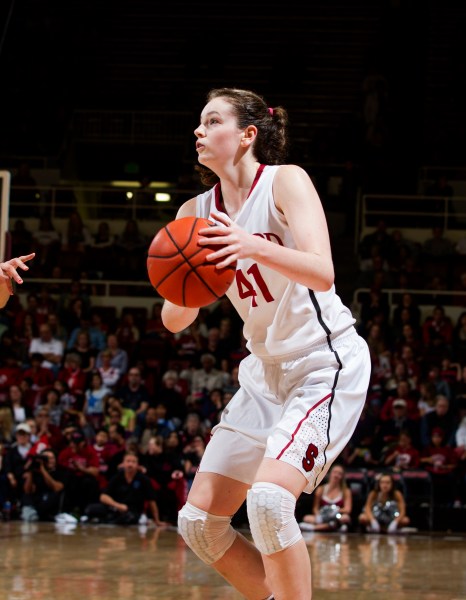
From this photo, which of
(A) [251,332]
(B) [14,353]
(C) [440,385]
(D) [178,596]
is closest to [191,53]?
(B) [14,353]

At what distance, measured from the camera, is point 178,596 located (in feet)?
21.6

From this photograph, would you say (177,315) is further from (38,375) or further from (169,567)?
(38,375)

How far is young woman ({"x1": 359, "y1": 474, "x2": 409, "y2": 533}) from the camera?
11828 millimetres

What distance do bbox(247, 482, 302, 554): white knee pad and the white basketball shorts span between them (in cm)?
14

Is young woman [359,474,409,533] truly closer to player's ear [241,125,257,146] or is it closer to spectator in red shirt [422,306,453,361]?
spectator in red shirt [422,306,453,361]

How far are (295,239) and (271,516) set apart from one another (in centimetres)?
104

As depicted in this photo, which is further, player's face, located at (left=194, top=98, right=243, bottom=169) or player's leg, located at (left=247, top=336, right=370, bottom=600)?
player's face, located at (left=194, top=98, right=243, bottom=169)

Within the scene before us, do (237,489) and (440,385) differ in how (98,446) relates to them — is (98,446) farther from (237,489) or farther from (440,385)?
(237,489)

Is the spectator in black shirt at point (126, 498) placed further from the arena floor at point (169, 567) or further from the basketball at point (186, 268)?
the basketball at point (186, 268)

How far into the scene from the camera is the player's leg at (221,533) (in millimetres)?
4332

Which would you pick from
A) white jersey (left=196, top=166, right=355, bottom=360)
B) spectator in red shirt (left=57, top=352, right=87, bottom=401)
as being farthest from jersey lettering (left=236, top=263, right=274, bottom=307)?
spectator in red shirt (left=57, top=352, right=87, bottom=401)

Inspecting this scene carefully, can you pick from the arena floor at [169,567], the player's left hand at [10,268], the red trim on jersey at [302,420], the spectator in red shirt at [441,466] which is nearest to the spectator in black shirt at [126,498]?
the arena floor at [169,567]

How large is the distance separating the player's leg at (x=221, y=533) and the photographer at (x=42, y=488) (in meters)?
8.25

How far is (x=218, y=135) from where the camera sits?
4418mm
